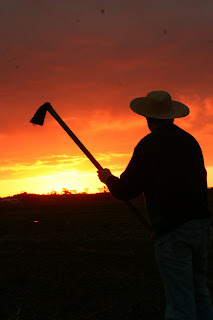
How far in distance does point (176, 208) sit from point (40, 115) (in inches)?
80.7

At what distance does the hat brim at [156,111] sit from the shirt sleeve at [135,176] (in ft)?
1.17

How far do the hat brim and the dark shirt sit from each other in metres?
0.20

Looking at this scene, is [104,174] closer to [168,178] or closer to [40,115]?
[168,178]

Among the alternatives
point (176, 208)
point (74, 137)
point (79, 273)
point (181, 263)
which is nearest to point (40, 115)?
point (74, 137)

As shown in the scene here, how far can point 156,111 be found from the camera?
360 cm

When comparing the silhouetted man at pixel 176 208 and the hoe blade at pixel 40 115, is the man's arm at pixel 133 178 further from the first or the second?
the hoe blade at pixel 40 115

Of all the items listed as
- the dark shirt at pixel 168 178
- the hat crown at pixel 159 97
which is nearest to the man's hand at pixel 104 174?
the dark shirt at pixel 168 178

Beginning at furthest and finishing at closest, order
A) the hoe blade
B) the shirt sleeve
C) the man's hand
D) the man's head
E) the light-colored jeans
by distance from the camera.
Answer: the hoe blade, the man's hand, the man's head, the shirt sleeve, the light-colored jeans

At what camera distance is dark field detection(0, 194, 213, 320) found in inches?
208

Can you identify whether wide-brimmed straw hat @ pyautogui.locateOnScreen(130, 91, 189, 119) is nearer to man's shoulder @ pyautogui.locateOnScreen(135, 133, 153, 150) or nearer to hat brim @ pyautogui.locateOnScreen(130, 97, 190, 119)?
hat brim @ pyautogui.locateOnScreen(130, 97, 190, 119)

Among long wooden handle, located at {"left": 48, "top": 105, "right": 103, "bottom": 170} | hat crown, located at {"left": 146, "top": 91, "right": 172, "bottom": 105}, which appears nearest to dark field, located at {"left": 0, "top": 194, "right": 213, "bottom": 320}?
long wooden handle, located at {"left": 48, "top": 105, "right": 103, "bottom": 170}

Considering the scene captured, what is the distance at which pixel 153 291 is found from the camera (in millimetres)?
5977

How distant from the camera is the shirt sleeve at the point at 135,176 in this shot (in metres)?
3.31

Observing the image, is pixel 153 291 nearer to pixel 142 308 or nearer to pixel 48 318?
pixel 142 308
